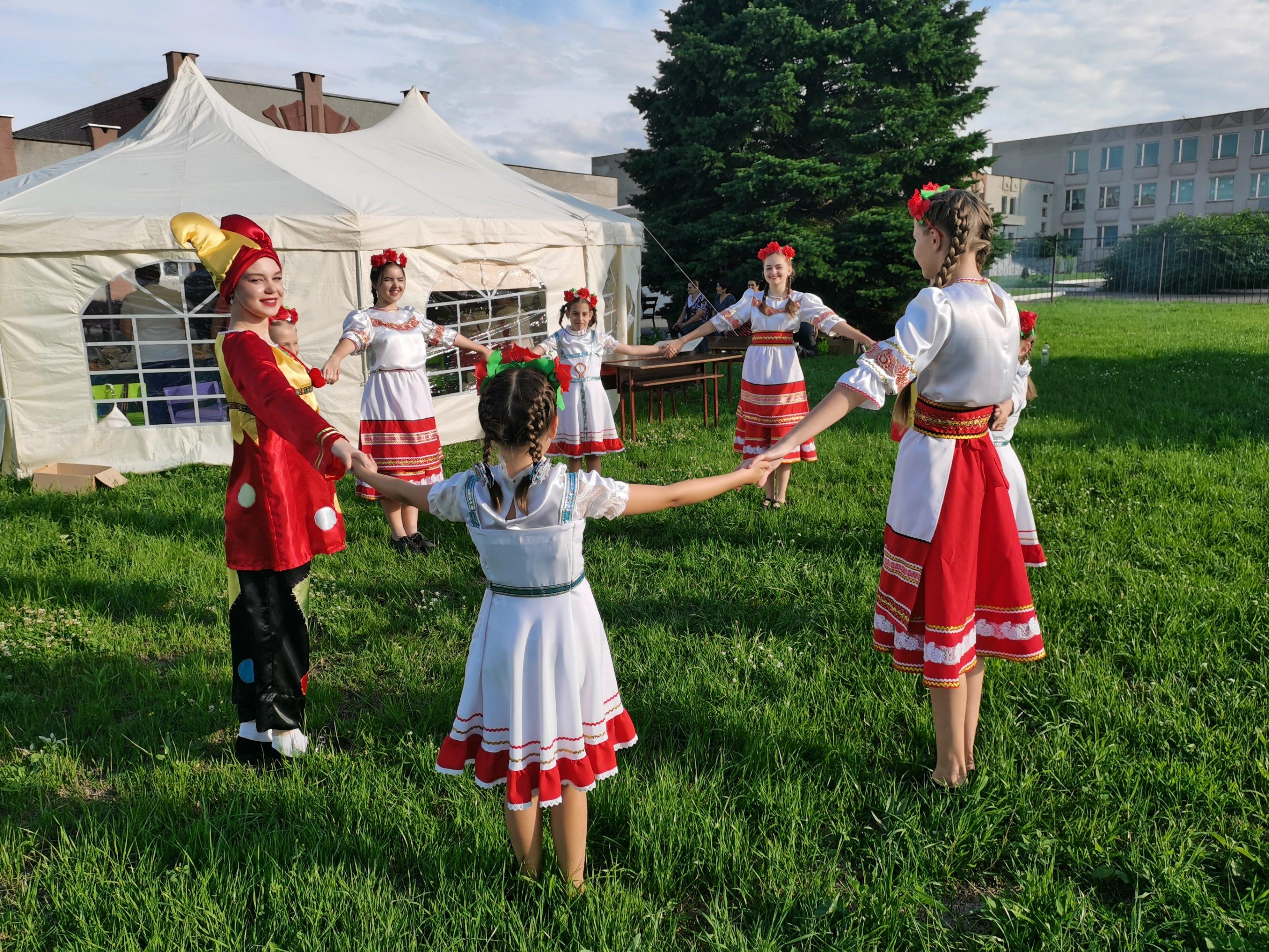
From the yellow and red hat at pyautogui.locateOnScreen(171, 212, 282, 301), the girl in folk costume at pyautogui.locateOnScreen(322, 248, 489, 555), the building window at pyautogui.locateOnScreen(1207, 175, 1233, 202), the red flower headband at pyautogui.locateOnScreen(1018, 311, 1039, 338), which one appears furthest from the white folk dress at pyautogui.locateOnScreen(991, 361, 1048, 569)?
the building window at pyautogui.locateOnScreen(1207, 175, 1233, 202)

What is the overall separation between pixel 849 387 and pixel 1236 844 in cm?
181

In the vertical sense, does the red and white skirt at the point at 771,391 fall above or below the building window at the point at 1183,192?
below

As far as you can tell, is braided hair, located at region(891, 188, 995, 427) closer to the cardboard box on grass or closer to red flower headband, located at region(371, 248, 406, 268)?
red flower headband, located at region(371, 248, 406, 268)

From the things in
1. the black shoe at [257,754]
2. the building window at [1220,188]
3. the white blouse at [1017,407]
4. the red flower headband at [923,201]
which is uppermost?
the building window at [1220,188]

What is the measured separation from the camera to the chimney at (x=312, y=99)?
52.8 feet

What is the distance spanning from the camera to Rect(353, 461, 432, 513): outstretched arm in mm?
2240

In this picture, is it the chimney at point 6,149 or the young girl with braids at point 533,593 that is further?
the chimney at point 6,149

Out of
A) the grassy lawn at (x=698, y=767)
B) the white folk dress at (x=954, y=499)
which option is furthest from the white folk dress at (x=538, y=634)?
the white folk dress at (x=954, y=499)

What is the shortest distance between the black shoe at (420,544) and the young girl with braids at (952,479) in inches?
146

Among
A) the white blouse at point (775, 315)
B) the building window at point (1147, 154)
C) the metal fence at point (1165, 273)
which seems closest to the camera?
the white blouse at point (775, 315)

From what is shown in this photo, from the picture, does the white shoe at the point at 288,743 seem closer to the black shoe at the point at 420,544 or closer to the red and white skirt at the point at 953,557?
the red and white skirt at the point at 953,557

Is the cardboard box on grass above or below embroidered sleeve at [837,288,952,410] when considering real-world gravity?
below

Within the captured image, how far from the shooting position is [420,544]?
19.5ft

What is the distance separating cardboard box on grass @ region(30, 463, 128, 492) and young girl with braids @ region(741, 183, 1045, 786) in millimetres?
7374
